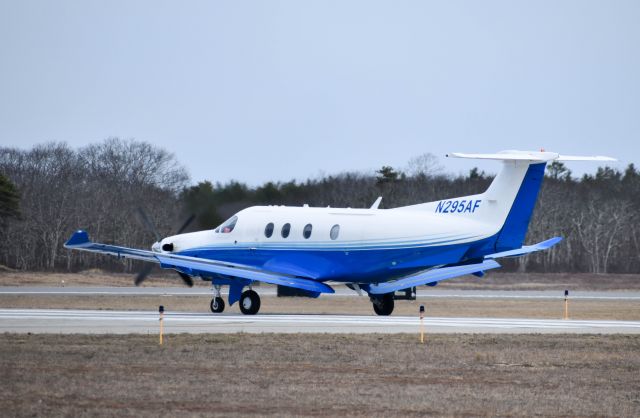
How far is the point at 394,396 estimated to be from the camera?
20.5 m

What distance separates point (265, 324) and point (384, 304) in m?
7.97

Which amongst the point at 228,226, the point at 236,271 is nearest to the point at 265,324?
the point at 236,271

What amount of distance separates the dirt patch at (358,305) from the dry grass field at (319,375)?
14669mm

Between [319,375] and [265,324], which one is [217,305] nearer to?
[265,324]

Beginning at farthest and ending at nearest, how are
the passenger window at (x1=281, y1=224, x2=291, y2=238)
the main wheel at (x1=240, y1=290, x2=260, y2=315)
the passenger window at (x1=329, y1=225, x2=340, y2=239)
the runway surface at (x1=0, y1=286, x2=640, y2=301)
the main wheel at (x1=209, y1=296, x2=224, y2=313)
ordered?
the runway surface at (x1=0, y1=286, x2=640, y2=301)
the main wheel at (x1=209, y1=296, x2=224, y2=313)
the passenger window at (x1=281, y1=224, x2=291, y2=238)
the main wheel at (x1=240, y1=290, x2=260, y2=315)
the passenger window at (x1=329, y1=225, x2=340, y2=239)

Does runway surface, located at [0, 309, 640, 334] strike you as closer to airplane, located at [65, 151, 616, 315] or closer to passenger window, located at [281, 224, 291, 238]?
airplane, located at [65, 151, 616, 315]

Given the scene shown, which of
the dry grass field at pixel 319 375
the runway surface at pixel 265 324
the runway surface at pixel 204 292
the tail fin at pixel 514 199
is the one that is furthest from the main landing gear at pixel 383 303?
the runway surface at pixel 204 292

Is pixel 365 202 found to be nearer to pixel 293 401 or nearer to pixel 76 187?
pixel 76 187

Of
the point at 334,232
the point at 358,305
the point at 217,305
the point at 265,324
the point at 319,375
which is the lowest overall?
the point at 319,375

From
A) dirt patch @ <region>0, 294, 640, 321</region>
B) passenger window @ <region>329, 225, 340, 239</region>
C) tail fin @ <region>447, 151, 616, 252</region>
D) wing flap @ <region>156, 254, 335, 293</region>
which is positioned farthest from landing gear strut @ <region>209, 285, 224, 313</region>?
tail fin @ <region>447, 151, 616, 252</region>

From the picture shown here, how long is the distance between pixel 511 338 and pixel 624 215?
75562 mm

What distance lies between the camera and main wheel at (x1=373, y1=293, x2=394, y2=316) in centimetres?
4173

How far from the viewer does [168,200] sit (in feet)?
229

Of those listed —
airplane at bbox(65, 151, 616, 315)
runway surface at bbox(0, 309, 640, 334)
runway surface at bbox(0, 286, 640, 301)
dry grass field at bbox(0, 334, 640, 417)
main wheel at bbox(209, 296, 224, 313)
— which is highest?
airplane at bbox(65, 151, 616, 315)
